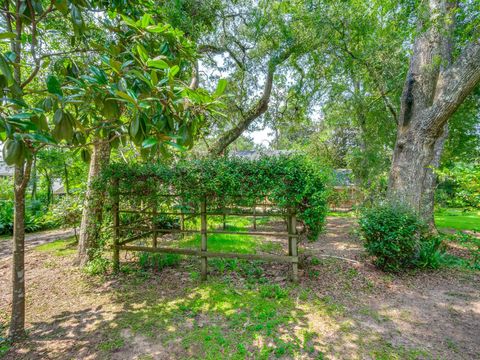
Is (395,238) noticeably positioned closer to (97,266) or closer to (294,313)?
(294,313)

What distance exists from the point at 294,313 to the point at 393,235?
2.40 m

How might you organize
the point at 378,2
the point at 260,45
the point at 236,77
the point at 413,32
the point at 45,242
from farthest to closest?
1. the point at 236,77
2. the point at 260,45
3. the point at 45,242
4. the point at 378,2
5. the point at 413,32

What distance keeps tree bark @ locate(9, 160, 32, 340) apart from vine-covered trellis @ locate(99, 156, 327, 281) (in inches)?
68.4

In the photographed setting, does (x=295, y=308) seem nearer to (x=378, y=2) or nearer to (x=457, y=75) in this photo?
(x=457, y=75)

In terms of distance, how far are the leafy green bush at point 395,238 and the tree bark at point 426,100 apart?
0.57 metres

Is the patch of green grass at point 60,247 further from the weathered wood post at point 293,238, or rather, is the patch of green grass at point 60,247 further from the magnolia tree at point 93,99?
the weathered wood post at point 293,238

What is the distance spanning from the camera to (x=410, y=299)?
12.0 feet

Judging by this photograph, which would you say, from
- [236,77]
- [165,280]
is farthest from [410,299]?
[236,77]

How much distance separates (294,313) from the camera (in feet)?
10.6

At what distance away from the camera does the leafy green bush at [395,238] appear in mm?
4336

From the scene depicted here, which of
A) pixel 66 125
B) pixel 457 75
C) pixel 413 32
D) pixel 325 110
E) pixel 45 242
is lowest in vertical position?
pixel 45 242

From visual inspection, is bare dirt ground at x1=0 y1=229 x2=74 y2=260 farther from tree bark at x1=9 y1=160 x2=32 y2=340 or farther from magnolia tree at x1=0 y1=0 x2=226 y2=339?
magnolia tree at x1=0 y1=0 x2=226 y2=339

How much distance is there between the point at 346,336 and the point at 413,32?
19.8 feet

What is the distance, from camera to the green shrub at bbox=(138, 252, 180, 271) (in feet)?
15.7
